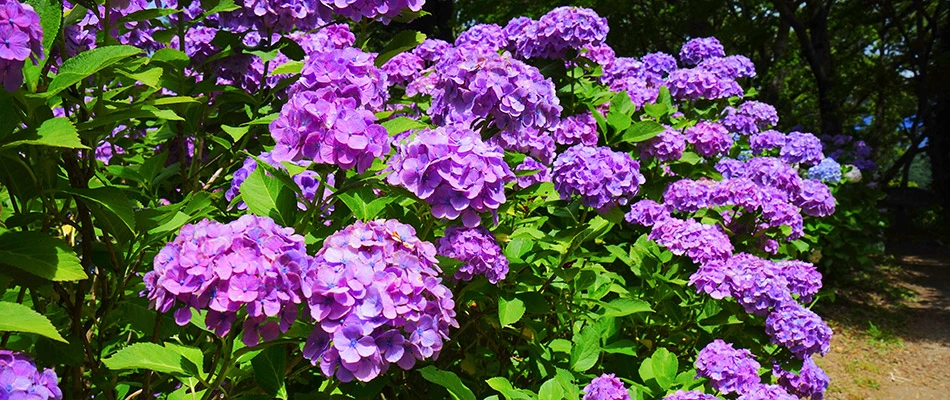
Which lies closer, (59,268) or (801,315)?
(59,268)

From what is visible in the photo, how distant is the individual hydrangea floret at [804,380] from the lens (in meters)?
→ 2.85

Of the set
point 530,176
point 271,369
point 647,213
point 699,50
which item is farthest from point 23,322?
point 699,50

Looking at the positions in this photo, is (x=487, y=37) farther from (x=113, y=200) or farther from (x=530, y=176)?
(x=113, y=200)

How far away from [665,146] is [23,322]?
9.21ft

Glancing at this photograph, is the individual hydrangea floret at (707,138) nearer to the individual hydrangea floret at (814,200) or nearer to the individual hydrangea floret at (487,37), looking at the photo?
the individual hydrangea floret at (814,200)

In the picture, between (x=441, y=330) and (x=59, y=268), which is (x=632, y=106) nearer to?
(x=441, y=330)

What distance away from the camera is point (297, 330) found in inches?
53.4

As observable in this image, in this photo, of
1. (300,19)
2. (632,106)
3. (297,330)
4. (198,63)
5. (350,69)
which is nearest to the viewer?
(297,330)

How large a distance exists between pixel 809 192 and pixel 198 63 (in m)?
3.27

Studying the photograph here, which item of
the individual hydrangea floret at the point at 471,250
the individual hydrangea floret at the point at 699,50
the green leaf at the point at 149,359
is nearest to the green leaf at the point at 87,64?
A: the green leaf at the point at 149,359

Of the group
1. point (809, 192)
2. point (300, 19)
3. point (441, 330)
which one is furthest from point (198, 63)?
point (809, 192)

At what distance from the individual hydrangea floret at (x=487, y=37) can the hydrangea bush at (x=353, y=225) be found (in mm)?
20

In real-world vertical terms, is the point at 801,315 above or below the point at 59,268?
below

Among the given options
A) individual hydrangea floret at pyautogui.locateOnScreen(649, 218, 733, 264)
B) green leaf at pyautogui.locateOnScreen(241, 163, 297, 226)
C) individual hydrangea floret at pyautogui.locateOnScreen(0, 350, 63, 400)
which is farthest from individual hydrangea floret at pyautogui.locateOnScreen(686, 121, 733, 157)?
individual hydrangea floret at pyautogui.locateOnScreen(0, 350, 63, 400)
